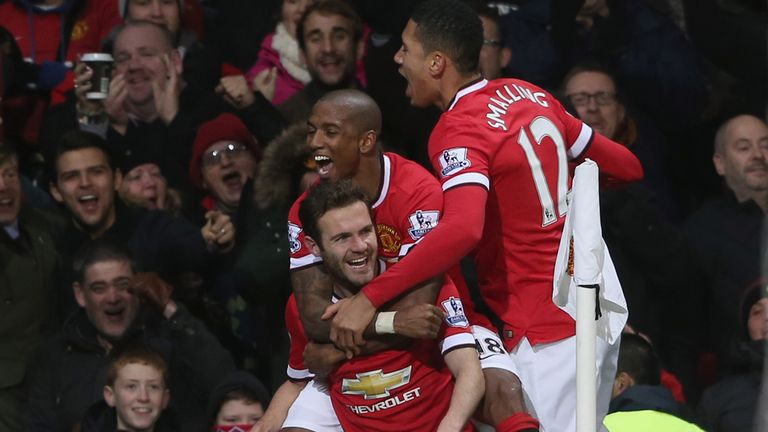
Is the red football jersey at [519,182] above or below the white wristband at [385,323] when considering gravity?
above

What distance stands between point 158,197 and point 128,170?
1.01 feet

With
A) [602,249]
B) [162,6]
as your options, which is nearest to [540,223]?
[602,249]

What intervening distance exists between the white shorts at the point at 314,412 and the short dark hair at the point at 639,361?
1.96 m

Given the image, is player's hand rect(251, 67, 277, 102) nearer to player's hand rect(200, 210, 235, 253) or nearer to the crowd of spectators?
the crowd of spectators

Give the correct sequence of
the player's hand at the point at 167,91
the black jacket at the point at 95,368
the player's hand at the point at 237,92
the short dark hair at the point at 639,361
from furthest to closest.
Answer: the player's hand at the point at 167,91
the player's hand at the point at 237,92
the black jacket at the point at 95,368
the short dark hair at the point at 639,361

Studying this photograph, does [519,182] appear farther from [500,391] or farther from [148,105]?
[148,105]

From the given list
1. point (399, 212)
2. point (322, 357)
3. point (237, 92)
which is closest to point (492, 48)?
point (237, 92)

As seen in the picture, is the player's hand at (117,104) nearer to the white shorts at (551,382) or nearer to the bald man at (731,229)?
the bald man at (731,229)

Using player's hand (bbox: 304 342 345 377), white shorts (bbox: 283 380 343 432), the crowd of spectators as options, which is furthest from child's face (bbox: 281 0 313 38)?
player's hand (bbox: 304 342 345 377)

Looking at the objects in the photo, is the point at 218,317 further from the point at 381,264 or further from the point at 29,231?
the point at 381,264

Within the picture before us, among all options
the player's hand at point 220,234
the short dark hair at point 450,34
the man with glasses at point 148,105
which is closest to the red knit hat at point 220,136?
the man with glasses at point 148,105

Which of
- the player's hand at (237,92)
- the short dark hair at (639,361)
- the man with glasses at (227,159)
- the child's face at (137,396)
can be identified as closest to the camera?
the short dark hair at (639,361)

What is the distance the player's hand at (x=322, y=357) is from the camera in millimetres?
6461

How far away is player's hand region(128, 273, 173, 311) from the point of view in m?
8.88
